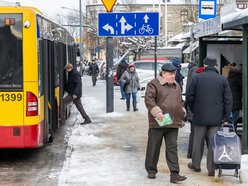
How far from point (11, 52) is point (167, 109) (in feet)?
9.25

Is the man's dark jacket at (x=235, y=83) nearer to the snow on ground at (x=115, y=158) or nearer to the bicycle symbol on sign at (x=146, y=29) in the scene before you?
the snow on ground at (x=115, y=158)

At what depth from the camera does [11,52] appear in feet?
29.1

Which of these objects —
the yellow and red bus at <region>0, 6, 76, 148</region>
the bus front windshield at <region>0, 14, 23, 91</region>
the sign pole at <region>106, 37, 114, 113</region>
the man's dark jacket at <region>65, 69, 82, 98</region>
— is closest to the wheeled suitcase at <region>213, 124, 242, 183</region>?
the yellow and red bus at <region>0, 6, 76, 148</region>

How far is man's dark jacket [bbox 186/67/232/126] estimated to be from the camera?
26.5 feet

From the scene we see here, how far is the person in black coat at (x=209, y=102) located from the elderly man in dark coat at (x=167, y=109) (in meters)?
0.44

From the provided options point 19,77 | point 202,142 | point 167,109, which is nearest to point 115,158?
point 202,142

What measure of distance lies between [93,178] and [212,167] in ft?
5.86

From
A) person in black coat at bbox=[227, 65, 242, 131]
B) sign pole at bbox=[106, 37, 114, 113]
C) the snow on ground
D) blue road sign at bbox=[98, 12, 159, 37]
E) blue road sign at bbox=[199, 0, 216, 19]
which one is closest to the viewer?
the snow on ground

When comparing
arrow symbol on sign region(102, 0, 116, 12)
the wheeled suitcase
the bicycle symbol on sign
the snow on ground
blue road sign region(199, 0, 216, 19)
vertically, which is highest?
arrow symbol on sign region(102, 0, 116, 12)

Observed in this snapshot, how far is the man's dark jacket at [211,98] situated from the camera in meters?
8.06

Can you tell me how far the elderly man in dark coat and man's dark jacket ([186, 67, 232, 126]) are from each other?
0.43m

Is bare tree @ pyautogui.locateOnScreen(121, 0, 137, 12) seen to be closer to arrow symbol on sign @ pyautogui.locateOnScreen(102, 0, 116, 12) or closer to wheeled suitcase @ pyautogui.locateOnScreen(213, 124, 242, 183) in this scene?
arrow symbol on sign @ pyautogui.locateOnScreen(102, 0, 116, 12)

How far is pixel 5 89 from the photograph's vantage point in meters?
8.88

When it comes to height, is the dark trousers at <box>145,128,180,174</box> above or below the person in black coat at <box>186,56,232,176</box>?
below
